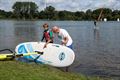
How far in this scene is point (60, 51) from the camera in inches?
651

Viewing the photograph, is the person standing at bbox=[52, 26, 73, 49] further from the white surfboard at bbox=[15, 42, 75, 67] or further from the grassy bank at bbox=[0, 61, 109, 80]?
the grassy bank at bbox=[0, 61, 109, 80]

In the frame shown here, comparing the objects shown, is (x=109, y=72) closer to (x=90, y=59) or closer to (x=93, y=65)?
(x=93, y=65)

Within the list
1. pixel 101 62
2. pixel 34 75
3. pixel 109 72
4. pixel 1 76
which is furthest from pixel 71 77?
pixel 101 62

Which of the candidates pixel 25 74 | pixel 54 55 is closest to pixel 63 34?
pixel 54 55

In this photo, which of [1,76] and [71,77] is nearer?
[1,76]

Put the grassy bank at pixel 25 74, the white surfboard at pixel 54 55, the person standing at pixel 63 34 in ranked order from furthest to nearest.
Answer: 1. the white surfboard at pixel 54 55
2. the person standing at pixel 63 34
3. the grassy bank at pixel 25 74

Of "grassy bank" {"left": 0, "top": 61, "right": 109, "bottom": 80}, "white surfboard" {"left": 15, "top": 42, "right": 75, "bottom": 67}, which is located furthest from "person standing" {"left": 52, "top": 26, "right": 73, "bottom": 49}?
"grassy bank" {"left": 0, "top": 61, "right": 109, "bottom": 80}

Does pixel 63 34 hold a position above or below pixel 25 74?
above

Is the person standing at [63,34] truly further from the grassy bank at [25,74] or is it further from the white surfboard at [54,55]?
the grassy bank at [25,74]

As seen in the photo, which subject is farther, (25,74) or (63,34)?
(63,34)

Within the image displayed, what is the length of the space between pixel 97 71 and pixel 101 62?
318 cm

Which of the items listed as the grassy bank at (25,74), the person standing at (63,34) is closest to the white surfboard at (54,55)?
the person standing at (63,34)

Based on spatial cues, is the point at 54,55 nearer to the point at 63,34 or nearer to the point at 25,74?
the point at 63,34

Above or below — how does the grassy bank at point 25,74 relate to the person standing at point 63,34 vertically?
below
